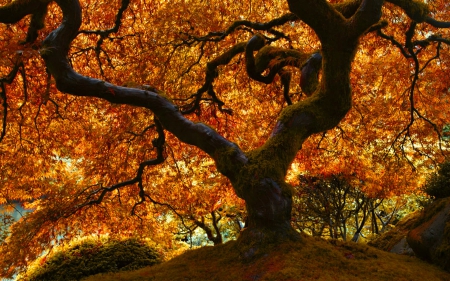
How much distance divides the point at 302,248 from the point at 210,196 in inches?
174

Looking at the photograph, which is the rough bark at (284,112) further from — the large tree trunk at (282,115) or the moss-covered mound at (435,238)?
the moss-covered mound at (435,238)

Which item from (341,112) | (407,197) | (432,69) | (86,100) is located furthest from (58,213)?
(407,197)

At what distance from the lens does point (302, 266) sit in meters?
2.83

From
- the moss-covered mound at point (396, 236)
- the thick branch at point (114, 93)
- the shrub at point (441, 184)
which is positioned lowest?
the moss-covered mound at point (396, 236)

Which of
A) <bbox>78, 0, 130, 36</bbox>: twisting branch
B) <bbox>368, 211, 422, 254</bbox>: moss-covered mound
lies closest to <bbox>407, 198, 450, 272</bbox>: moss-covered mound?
<bbox>368, 211, 422, 254</bbox>: moss-covered mound

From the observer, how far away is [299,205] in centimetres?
1010

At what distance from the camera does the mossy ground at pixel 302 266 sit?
280cm

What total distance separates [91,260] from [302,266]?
15.9 feet

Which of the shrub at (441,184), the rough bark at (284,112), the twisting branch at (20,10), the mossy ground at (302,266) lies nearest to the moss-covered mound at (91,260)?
the mossy ground at (302,266)

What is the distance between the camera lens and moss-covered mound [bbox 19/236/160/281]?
20.3 ft

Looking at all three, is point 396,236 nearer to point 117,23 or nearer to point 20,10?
point 117,23

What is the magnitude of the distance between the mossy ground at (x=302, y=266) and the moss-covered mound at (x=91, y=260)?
9.45 feet

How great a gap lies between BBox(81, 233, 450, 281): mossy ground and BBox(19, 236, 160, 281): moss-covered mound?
2.88 meters

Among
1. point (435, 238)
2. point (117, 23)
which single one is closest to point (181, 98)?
point (117, 23)
